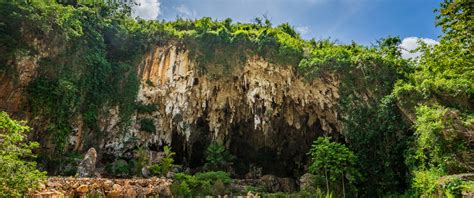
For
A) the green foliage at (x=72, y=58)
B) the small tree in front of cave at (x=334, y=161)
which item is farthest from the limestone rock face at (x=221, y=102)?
the small tree in front of cave at (x=334, y=161)

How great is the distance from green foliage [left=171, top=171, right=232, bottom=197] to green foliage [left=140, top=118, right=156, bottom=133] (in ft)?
17.1

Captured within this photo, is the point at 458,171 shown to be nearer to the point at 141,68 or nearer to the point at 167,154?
the point at 167,154

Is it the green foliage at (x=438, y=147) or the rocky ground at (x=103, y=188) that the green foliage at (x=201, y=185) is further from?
the green foliage at (x=438, y=147)

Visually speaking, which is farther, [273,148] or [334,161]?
[273,148]

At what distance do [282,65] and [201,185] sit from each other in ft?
25.9

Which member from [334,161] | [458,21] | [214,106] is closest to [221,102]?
Answer: [214,106]

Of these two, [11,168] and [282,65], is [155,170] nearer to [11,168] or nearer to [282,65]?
[282,65]

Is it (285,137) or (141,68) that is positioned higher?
(141,68)

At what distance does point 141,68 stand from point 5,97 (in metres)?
6.76

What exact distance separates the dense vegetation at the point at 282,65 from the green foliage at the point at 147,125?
0.21ft

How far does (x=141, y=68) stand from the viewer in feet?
60.2

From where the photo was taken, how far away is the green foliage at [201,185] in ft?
40.3

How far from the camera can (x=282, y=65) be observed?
56.5ft

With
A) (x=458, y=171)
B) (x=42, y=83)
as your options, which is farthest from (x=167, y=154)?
(x=458, y=171)
